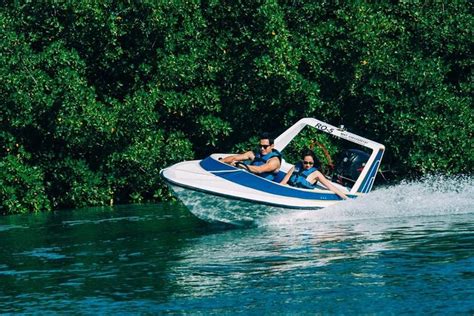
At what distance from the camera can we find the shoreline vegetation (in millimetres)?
31281

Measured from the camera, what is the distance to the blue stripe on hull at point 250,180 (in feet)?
68.8

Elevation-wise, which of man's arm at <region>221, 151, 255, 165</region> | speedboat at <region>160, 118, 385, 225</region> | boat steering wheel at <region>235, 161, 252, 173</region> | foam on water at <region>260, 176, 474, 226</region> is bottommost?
foam on water at <region>260, 176, 474, 226</region>

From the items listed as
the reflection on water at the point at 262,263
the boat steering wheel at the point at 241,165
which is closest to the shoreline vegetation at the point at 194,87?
the reflection on water at the point at 262,263

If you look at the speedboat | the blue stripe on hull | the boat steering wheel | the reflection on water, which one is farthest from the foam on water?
the boat steering wheel

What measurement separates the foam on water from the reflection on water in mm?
28

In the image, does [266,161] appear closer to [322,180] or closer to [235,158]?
[235,158]

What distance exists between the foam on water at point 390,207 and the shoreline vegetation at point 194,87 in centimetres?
677

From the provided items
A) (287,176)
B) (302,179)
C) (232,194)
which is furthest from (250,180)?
(302,179)

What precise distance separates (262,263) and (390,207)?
7.60m

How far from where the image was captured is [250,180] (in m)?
21.0

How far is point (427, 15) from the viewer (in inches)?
1362

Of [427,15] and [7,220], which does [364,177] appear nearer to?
[7,220]

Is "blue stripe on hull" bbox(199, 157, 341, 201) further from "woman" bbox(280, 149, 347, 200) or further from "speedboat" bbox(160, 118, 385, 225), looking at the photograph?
"woman" bbox(280, 149, 347, 200)

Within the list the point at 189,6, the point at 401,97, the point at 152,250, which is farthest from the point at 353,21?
the point at 152,250
